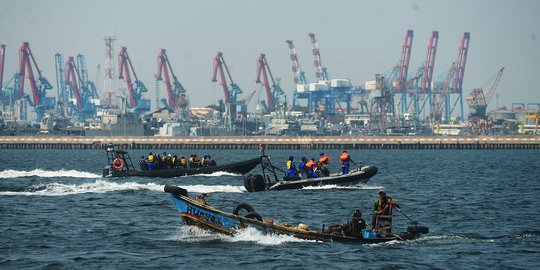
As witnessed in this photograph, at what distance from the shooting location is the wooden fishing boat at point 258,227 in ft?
96.1

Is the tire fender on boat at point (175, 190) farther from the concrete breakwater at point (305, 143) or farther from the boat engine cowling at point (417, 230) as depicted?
the concrete breakwater at point (305, 143)

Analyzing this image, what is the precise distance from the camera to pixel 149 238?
102 ft

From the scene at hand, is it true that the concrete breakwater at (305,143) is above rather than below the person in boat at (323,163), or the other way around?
below

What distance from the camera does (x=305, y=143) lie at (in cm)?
16950

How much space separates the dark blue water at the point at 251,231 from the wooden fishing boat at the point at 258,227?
267mm

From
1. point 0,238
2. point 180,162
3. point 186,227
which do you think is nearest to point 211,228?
point 186,227

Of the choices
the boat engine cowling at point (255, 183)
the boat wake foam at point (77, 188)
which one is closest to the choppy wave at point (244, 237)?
the boat engine cowling at point (255, 183)

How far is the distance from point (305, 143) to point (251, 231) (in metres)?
140

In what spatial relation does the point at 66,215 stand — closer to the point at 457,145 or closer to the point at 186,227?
the point at 186,227

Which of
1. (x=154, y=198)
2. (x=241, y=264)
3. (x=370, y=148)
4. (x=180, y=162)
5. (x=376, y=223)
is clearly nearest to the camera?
(x=241, y=264)

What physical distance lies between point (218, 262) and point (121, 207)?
1559 cm

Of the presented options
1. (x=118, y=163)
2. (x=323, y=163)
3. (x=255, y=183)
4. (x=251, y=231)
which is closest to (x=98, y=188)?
(x=118, y=163)

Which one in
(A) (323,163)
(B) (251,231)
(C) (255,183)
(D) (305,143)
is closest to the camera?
(B) (251,231)

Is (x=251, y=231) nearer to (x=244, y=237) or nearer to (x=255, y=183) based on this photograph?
(x=244, y=237)
